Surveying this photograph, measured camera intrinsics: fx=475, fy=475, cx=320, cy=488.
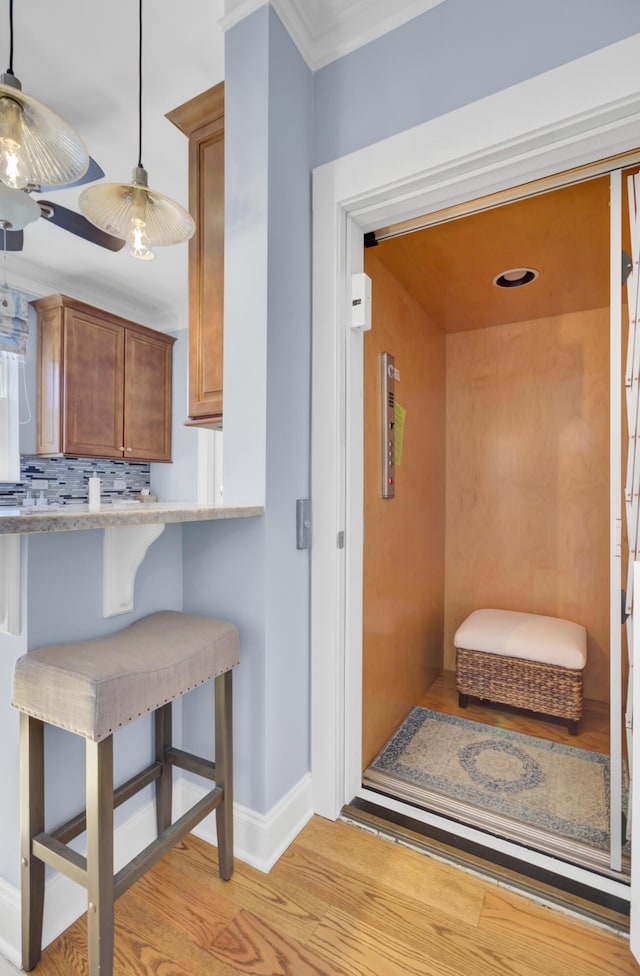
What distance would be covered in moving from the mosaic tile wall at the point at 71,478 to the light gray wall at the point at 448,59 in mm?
3121

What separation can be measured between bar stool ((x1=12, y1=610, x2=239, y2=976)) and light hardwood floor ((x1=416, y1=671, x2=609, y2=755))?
1.47 m

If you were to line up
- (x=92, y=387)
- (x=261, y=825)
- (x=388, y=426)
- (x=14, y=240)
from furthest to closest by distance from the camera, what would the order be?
1. (x=92, y=387)
2. (x=14, y=240)
3. (x=388, y=426)
4. (x=261, y=825)

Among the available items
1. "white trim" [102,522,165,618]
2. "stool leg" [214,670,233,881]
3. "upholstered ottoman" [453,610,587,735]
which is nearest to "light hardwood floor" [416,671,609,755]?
"upholstered ottoman" [453,610,587,735]

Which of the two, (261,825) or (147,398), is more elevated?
(147,398)

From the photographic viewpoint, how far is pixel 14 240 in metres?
2.87

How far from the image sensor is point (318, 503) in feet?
5.11

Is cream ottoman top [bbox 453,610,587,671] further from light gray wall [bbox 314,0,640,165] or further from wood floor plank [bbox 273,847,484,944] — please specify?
light gray wall [bbox 314,0,640,165]

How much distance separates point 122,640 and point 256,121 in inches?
59.6

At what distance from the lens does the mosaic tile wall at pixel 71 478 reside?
3566 millimetres

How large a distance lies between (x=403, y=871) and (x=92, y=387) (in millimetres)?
3619

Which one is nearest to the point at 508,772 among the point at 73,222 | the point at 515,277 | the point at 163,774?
the point at 163,774

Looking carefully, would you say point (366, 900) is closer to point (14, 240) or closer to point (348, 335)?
point (348, 335)

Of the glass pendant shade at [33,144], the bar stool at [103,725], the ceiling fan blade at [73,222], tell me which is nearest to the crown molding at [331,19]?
the glass pendant shade at [33,144]

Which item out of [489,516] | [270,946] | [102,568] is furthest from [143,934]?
[489,516]
